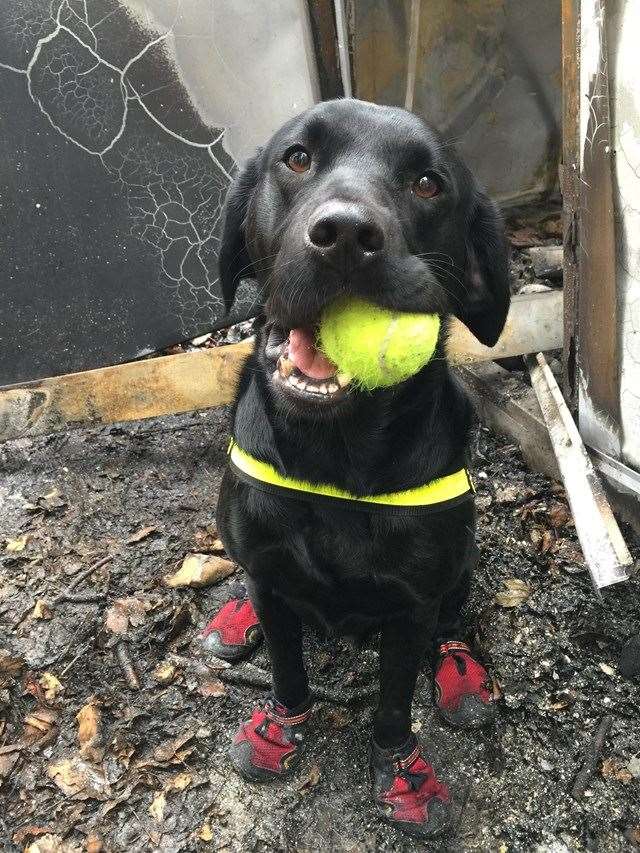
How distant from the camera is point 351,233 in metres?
1.32

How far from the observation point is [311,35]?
3.65 meters

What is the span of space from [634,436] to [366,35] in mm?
2856

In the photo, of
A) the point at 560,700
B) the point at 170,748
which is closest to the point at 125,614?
the point at 170,748

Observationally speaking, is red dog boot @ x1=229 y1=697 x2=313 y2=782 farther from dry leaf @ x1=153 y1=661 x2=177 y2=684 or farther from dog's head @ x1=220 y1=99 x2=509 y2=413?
dog's head @ x1=220 y1=99 x2=509 y2=413

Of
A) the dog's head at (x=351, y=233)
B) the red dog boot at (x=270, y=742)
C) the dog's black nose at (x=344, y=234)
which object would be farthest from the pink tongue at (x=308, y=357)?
the red dog boot at (x=270, y=742)

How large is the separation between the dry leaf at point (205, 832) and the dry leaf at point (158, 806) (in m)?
0.13

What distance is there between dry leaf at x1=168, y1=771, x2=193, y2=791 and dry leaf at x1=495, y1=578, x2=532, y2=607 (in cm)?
126

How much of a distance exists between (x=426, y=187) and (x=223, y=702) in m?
1.77

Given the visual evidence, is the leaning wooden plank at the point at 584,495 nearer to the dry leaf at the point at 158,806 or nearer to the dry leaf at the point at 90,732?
the dry leaf at the point at 158,806

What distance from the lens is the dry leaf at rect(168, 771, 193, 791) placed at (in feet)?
6.76

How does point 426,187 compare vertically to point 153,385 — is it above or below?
above

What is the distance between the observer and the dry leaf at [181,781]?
6.76 feet

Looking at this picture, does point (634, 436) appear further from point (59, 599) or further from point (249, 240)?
point (59, 599)

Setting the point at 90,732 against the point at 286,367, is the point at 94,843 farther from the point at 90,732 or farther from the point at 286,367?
the point at 286,367
